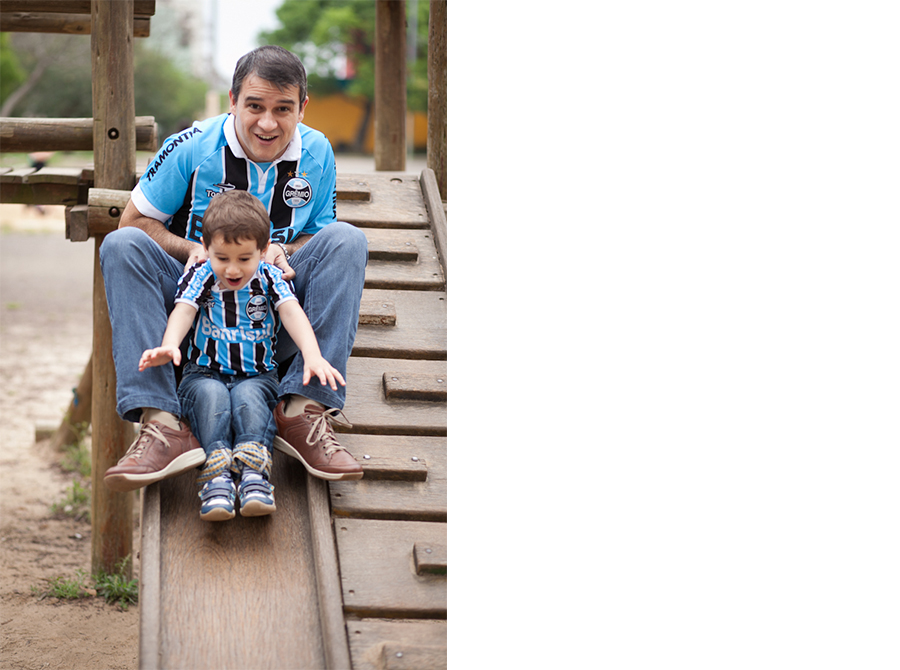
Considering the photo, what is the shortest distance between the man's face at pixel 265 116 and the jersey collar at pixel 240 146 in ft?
0.05

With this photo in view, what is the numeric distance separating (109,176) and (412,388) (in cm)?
158

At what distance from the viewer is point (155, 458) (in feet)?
7.41

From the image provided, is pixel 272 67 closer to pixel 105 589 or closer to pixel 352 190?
pixel 352 190

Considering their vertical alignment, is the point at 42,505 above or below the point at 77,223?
below

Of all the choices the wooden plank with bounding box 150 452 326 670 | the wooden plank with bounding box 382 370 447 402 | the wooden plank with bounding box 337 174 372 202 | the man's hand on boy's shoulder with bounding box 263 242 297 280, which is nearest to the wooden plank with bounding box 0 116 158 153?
the wooden plank with bounding box 337 174 372 202

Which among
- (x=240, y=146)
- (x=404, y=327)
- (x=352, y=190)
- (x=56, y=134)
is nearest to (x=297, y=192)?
(x=240, y=146)

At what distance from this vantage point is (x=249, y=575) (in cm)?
220

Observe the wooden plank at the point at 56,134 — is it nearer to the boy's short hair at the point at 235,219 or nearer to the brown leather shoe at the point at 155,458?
the boy's short hair at the point at 235,219

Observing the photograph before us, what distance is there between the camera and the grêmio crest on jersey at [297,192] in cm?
273

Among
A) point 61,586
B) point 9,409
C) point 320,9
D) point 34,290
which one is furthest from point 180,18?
point 61,586

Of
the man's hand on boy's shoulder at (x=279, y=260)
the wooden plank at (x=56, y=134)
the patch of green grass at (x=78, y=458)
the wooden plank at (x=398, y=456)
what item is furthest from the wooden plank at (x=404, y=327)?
the patch of green grass at (x=78, y=458)

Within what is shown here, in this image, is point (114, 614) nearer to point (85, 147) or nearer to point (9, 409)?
point (85, 147)

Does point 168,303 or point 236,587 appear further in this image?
point 168,303

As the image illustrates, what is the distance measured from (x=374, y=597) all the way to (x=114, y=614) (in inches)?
83.9
